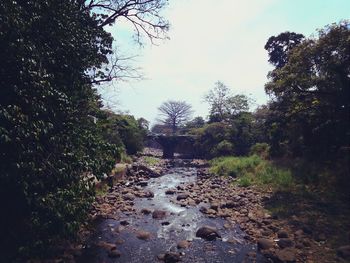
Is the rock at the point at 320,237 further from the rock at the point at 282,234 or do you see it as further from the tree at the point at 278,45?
the tree at the point at 278,45

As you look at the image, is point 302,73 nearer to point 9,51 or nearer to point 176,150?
point 9,51

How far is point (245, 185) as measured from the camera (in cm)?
1691

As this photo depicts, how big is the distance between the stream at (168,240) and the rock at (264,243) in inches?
8.0

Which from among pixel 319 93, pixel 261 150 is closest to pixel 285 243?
pixel 319 93

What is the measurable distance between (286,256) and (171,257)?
2.97 m

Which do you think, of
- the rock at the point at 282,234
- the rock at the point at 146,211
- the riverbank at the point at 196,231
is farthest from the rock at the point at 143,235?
the rock at the point at 282,234

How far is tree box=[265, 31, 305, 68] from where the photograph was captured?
33375 mm

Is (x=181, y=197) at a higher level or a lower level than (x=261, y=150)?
lower

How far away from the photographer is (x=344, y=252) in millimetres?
7832

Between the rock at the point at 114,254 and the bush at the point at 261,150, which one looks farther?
the bush at the point at 261,150

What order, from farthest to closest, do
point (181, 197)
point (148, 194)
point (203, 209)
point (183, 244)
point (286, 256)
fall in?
point (148, 194)
point (181, 197)
point (203, 209)
point (183, 244)
point (286, 256)

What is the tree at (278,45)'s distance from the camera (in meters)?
33.4

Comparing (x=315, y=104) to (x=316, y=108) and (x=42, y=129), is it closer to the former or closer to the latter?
(x=316, y=108)

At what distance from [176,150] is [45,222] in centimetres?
4421
